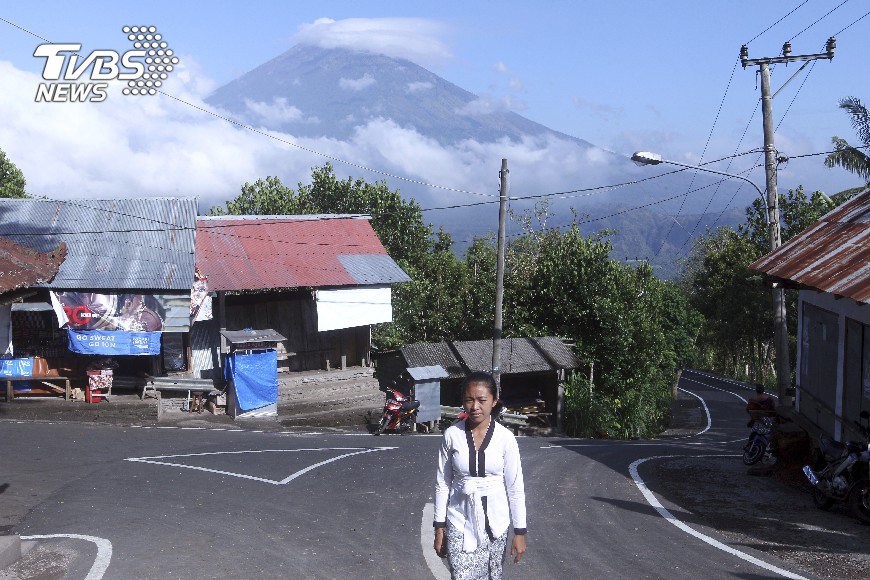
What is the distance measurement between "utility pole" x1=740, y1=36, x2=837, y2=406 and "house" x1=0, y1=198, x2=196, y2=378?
583 inches

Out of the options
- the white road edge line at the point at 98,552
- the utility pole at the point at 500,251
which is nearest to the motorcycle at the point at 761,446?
the white road edge line at the point at 98,552

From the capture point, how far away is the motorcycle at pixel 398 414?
Answer: 944 inches

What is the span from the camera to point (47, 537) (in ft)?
28.6

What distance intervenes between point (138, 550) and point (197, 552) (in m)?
0.60

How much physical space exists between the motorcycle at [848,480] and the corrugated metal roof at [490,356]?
16.4 m

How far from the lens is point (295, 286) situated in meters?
25.8

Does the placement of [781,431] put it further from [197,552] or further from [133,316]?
[133,316]

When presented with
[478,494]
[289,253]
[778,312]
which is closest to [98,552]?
[478,494]

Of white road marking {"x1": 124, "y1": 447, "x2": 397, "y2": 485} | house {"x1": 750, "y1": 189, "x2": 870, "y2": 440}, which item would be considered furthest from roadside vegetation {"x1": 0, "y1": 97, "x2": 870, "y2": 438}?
white road marking {"x1": 124, "y1": 447, "x2": 397, "y2": 485}

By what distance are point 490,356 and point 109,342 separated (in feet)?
38.5

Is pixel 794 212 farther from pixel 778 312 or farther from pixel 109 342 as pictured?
pixel 109 342

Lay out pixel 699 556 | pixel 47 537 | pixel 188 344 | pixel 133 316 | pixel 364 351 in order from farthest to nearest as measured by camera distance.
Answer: pixel 364 351 < pixel 188 344 < pixel 133 316 < pixel 47 537 < pixel 699 556

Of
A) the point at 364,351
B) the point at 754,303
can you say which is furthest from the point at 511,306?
the point at 754,303

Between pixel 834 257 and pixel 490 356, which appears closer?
pixel 834 257
